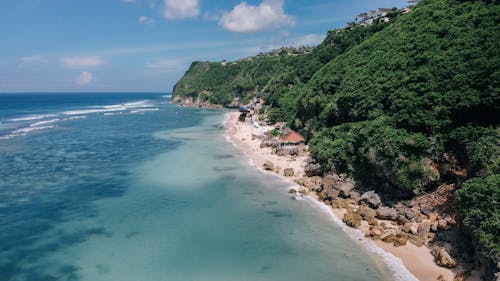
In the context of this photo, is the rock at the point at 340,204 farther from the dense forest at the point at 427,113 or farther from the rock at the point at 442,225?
the rock at the point at 442,225

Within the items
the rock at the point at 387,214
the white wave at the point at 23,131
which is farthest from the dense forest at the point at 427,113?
the white wave at the point at 23,131

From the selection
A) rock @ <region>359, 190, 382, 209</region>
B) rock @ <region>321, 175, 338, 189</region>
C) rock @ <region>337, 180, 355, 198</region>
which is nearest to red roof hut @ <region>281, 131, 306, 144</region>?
rock @ <region>321, 175, 338, 189</region>

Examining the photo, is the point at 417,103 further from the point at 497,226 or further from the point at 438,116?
the point at 497,226

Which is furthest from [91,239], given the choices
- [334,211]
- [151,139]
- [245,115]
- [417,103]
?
[245,115]

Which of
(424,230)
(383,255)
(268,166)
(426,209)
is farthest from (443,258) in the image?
(268,166)

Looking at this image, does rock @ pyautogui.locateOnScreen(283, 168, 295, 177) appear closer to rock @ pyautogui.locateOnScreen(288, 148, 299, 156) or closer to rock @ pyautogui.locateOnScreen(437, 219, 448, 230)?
rock @ pyautogui.locateOnScreen(288, 148, 299, 156)

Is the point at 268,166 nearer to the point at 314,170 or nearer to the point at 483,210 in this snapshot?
the point at 314,170
